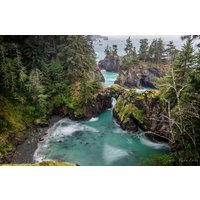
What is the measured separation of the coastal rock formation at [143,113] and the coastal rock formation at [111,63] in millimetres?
806

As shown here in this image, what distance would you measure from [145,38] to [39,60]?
2980 mm

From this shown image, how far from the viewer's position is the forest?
6.11 m

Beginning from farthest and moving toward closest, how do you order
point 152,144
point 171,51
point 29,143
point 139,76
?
1. point 139,76
2. point 29,143
3. point 152,144
4. point 171,51

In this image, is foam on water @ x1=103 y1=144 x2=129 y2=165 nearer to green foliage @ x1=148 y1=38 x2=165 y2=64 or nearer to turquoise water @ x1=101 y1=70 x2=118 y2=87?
turquoise water @ x1=101 y1=70 x2=118 y2=87

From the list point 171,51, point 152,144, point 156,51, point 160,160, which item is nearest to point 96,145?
point 152,144

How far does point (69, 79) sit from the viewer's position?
272 inches

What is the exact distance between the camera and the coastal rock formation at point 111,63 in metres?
6.71

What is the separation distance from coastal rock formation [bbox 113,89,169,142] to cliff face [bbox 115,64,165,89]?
0.23 meters

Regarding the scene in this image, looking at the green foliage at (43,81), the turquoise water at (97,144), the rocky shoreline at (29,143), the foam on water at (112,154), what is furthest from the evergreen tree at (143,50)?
the rocky shoreline at (29,143)

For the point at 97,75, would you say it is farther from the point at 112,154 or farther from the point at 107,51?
the point at 112,154

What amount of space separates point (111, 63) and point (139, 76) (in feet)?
2.89

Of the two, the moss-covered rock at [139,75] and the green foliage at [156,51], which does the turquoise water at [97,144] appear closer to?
the moss-covered rock at [139,75]

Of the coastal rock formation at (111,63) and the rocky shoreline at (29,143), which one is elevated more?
the coastal rock formation at (111,63)

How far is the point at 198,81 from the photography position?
5785mm
